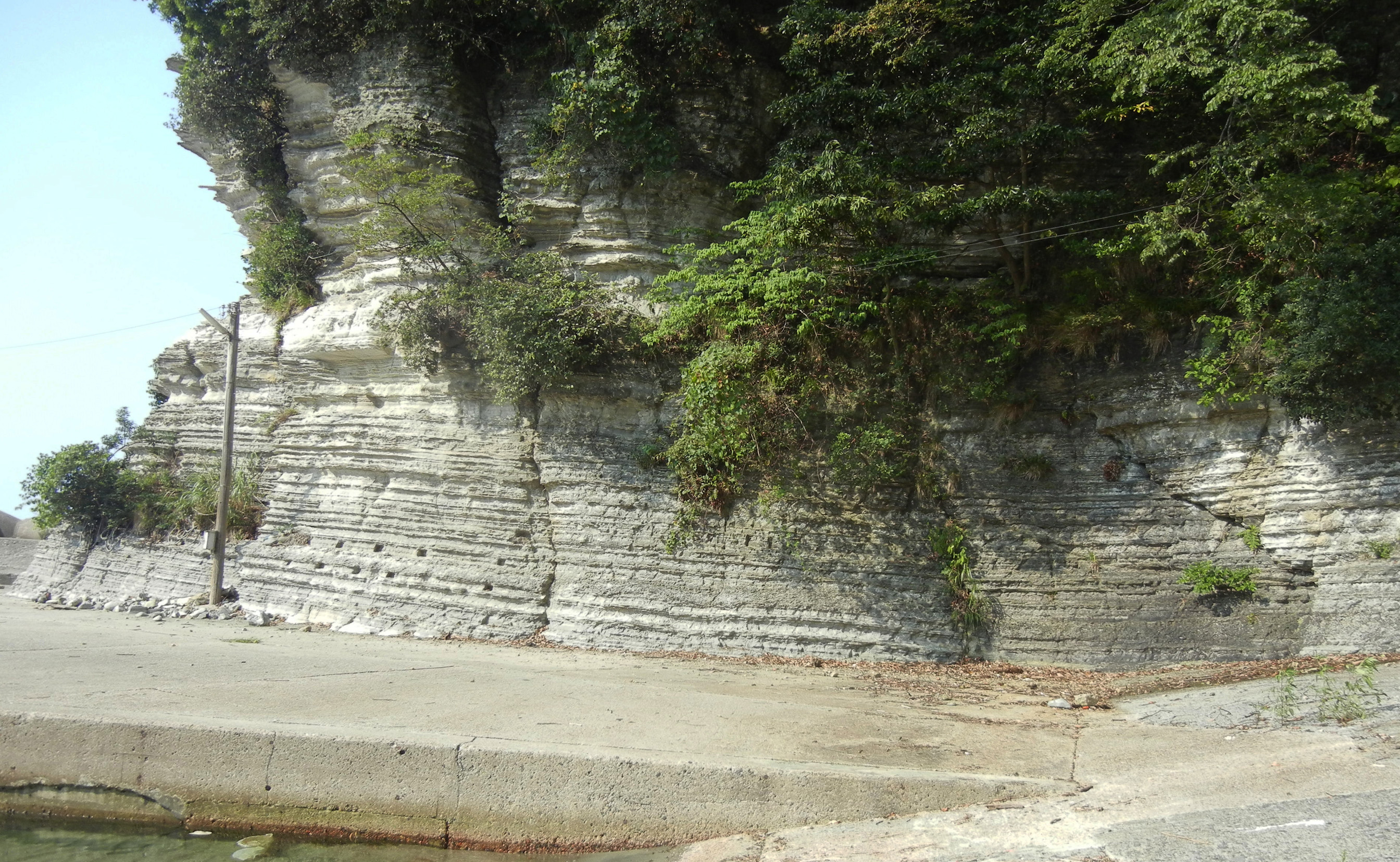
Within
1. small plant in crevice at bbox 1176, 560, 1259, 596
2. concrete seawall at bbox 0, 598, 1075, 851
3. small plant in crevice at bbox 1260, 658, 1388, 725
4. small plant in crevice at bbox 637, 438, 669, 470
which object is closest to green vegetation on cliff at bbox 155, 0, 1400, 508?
small plant in crevice at bbox 637, 438, 669, 470

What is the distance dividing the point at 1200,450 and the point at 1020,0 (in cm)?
664

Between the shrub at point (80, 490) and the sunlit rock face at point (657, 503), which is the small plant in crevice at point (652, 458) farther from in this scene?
the shrub at point (80, 490)

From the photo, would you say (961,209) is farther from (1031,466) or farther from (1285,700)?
(1285,700)

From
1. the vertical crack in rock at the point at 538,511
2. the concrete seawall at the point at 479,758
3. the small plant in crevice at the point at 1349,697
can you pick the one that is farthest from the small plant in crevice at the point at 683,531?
the small plant in crevice at the point at 1349,697

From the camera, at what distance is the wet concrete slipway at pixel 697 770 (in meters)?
4.62

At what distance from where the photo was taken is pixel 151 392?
57.1ft

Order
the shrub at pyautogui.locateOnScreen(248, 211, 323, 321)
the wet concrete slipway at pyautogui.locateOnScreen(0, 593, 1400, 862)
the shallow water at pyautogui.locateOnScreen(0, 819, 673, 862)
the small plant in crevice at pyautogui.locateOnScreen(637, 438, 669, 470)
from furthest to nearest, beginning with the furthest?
1. the shrub at pyautogui.locateOnScreen(248, 211, 323, 321)
2. the small plant in crevice at pyautogui.locateOnScreen(637, 438, 669, 470)
3. the shallow water at pyautogui.locateOnScreen(0, 819, 673, 862)
4. the wet concrete slipway at pyautogui.locateOnScreen(0, 593, 1400, 862)

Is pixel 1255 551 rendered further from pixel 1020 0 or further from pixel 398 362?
pixel 398 362

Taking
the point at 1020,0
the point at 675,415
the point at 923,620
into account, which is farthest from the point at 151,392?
the point at 1020,0

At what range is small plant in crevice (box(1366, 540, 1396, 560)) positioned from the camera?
8.21 meters

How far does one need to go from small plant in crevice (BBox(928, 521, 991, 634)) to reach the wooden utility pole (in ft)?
38.2

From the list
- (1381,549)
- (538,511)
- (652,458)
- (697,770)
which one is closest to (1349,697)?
(1381,549)

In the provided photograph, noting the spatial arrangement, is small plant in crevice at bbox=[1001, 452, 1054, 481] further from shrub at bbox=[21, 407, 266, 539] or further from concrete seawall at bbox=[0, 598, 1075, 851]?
shrub at bbox=[21, 407, 266, 539]

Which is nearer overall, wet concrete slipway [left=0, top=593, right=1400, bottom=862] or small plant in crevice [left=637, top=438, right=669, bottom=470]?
wet concrete slipway [left=0, top=593, right=1400, bottom=862]
